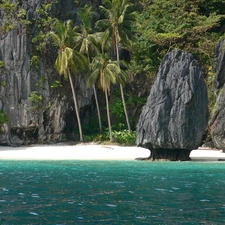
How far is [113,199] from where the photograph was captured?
13.3 meters

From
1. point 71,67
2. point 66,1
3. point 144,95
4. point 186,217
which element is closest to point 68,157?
point 71,67

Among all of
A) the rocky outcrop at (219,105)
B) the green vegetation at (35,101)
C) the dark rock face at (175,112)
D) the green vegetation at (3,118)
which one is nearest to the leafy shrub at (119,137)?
the green vegetation at (35,101)

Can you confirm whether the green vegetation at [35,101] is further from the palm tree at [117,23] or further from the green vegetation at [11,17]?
the palm tree at [117,23]

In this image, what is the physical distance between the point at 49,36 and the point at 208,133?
19.4 m

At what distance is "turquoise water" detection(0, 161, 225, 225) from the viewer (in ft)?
34.4

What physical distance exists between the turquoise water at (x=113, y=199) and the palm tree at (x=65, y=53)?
24.6 meters

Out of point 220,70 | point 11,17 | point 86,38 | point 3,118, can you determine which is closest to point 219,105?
point 220,70

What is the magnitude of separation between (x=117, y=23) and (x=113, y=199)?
3466cm

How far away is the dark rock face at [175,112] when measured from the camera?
97.6 ft

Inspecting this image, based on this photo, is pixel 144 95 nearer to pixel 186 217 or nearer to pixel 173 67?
pixel 173 67

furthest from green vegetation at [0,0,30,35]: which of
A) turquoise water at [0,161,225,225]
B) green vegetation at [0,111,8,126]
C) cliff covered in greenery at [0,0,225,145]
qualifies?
turquoise water at [0,161,225,225]

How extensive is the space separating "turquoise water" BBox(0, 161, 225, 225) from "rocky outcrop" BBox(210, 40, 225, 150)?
41.3ft

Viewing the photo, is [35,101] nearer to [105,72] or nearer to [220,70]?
[105,72]

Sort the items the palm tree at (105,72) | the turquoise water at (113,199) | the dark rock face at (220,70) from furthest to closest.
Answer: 1. the palm tree at (105,72)
2. the dark rock face at (220,70)
3. the turquoise water at (113,199)
